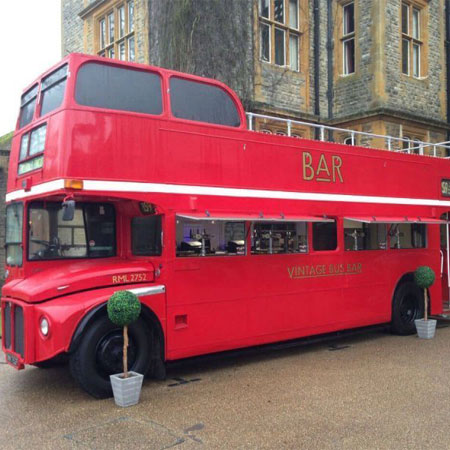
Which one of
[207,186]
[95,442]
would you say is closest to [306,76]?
[207,186]

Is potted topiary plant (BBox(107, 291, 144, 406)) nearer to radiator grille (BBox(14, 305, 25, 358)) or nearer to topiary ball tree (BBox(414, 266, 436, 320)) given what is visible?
radiator grille (BBox(14, 305, 25, 358))

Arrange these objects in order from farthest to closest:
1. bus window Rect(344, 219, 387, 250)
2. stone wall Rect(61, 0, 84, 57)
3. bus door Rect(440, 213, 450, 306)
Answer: stone wall Rect(61, 0, 84, 57)
bus door Rect(440, 213, 450, 306)
bus window Rect(344, 219, 387, 250)

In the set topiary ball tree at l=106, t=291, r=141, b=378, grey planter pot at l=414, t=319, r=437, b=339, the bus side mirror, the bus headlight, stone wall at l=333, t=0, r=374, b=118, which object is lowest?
grey planter pot at l=414, t=319, r=437, b=339

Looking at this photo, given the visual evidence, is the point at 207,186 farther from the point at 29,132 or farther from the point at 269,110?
the point at 269,110

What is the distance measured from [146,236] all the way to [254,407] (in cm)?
253

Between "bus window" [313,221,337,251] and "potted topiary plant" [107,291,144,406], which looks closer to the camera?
"potted topiary plant" [107,291,144,406]

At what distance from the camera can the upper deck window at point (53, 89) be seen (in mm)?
6638

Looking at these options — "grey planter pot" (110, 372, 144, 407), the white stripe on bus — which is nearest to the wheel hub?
"grey planter pot" (110, 372, 144, 407)

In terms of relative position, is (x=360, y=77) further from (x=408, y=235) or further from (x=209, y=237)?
(x=209, y=237)

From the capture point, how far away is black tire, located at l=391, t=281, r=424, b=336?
998cm

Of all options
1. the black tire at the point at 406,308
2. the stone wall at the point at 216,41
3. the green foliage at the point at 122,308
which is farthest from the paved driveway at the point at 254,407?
the stone wall at the point at 216,41

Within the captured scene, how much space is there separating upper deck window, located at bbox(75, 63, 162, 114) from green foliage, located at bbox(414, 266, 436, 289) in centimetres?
543

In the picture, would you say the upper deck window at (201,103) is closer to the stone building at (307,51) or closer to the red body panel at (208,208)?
the red body panel at (208,208)

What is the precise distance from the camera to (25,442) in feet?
16.4
